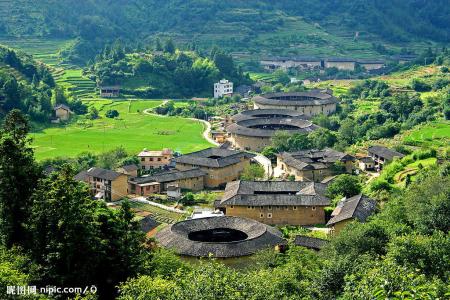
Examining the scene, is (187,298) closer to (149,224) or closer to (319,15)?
(149,224)

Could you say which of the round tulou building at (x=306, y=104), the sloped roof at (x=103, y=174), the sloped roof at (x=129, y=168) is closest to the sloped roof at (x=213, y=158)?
the sloped roof at (x=129, y=168)

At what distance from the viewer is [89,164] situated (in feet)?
145

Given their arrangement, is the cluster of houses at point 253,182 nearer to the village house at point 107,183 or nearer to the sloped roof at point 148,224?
the village house at point 107,183

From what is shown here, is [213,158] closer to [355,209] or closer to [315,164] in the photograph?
[315,164]

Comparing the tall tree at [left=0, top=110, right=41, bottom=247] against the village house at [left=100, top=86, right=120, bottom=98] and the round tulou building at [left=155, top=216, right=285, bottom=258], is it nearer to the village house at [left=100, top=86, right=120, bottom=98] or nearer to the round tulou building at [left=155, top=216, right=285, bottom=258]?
the round tulou building at [left=155, top=216, right=285, bottom=258]

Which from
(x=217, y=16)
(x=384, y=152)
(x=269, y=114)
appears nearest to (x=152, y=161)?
(x=384, y=152)

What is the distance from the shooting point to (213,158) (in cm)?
4441

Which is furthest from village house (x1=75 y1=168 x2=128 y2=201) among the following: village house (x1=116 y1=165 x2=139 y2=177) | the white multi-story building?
the white multi-story building

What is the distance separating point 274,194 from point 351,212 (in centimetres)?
587

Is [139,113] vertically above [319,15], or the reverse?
[319,15]

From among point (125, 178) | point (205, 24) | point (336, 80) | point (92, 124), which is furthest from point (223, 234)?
point (205, 24)

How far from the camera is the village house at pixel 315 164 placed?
41.3m

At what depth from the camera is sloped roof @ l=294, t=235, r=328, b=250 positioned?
26438mm

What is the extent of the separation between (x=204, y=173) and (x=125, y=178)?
5.79 m
